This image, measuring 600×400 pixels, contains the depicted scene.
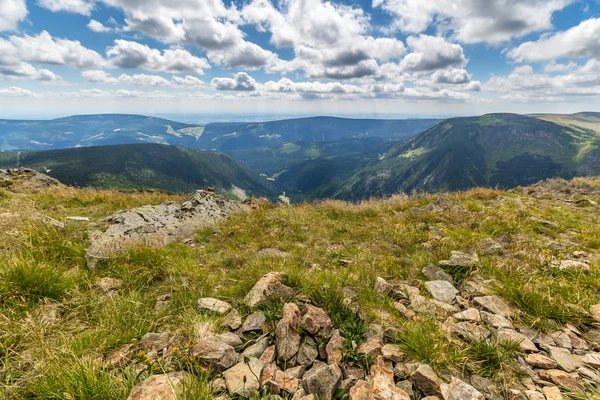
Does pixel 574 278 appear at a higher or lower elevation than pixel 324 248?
higher

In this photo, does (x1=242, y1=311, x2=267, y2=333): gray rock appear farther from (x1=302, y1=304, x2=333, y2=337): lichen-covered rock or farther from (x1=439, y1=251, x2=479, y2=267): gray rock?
(x1=439, y1=251, x2=479, y2=267): gray rock

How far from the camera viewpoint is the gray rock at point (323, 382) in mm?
3225

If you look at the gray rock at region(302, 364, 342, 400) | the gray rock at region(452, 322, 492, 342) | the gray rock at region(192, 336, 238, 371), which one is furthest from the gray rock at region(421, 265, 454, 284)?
the gray rock at region(192, 336, 238, 371)

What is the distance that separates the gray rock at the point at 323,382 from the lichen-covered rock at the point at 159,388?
57.7 inches

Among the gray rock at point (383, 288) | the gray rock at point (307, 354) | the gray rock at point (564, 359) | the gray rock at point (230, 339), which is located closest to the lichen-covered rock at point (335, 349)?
the gray rock at point (307, 354)

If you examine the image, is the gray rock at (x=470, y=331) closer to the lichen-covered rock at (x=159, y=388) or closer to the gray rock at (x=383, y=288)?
the gray rock at (x=383, y=288)

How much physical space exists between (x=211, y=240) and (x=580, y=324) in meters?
10.1

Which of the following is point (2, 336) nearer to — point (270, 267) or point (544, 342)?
point (270, 267)

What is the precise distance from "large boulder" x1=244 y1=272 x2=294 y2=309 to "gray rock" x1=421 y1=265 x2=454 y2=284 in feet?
11.7

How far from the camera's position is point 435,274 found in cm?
648

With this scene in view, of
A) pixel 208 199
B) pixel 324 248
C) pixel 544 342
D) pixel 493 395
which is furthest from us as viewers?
pixel 208 199

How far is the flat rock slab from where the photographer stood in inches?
282

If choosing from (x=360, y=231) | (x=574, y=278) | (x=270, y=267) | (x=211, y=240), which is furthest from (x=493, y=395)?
(x=211, y=240)

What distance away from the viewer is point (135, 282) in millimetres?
6000
